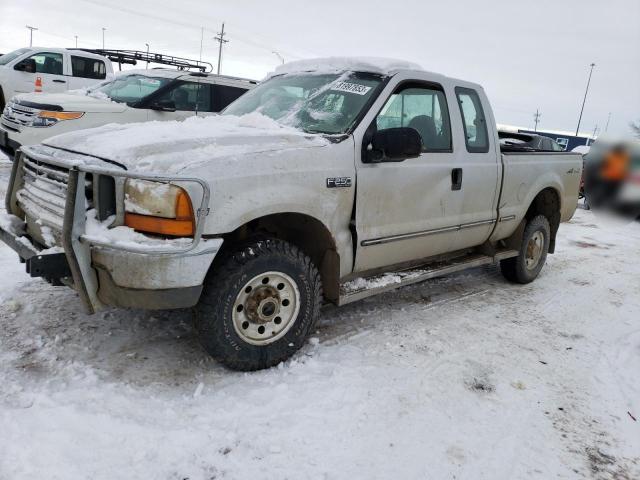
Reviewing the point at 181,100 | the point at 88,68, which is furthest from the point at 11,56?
the point at 181,100

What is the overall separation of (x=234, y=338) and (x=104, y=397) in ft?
2.43

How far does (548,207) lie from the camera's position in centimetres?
568

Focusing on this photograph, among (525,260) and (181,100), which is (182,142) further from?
(181,100)

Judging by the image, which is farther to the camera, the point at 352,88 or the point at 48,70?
the point at 48,70

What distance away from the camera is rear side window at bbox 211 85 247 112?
878 centimetres

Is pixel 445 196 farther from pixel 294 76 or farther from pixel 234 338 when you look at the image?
pixel 234 338

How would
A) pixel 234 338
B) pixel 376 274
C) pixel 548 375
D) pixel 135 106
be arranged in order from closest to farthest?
pixel 234 338
pixel 548 375
pixel 376 274
pixel 135 106

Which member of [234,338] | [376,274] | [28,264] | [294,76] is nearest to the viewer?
[28,264]

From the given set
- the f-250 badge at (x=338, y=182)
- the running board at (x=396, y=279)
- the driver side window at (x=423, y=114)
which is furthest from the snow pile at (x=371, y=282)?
the driver side window at (x=423, y=114)

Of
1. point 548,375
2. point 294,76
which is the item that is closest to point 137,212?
point 294,76

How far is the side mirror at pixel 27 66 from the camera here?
10961 mm

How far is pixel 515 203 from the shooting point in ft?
16.3

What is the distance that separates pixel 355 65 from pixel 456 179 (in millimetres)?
1198

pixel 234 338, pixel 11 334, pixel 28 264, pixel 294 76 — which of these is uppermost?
pixel 294 76
